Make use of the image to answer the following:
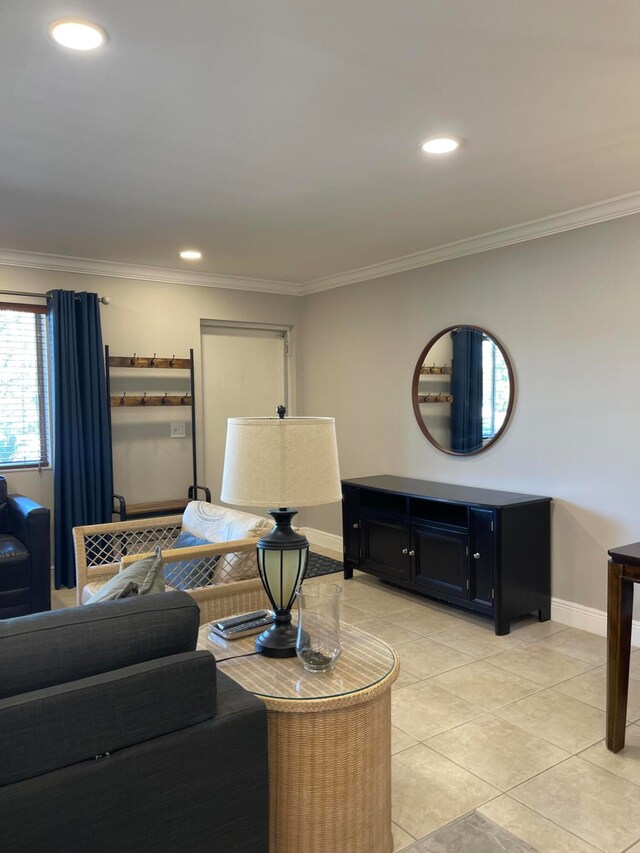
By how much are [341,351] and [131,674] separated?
443cm

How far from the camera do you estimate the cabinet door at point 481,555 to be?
3625 millimetres

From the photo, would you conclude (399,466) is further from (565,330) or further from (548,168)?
(548,168)

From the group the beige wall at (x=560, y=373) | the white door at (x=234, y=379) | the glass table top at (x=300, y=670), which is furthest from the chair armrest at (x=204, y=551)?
the white door at (x=234, y=379)

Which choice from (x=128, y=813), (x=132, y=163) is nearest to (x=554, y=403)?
(x=132, y=163)

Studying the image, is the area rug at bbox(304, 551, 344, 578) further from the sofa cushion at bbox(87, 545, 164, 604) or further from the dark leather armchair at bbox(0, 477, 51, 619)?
the sofa cushion at bbox(87, 545, 164, 604)

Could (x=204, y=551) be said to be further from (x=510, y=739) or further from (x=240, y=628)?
(x=510, y=739)

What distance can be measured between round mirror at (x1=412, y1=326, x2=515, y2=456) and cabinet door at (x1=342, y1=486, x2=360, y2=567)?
2.39 feet

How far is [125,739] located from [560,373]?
324 cm

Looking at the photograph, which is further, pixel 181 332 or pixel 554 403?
pixel 181 332

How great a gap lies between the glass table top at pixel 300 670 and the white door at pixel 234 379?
11.9ft

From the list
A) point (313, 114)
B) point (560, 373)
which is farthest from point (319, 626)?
point (560, 373)

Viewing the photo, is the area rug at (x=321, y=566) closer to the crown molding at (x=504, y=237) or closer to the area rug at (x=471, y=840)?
the crown molding at (x=504, y=237)

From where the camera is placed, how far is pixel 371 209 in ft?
11.5

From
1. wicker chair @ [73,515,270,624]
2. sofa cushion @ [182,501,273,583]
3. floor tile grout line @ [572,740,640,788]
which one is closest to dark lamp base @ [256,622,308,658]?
wicker chair @ [73,515,270,624]
